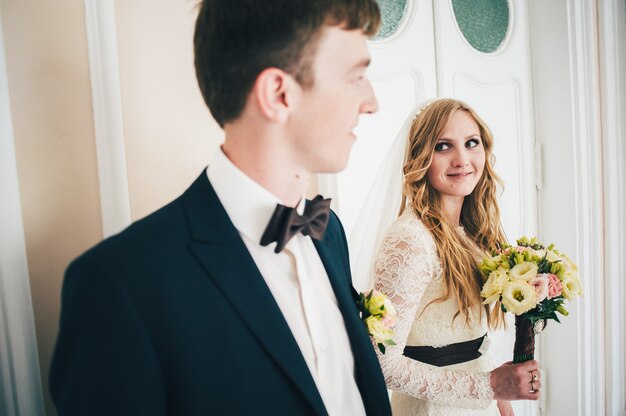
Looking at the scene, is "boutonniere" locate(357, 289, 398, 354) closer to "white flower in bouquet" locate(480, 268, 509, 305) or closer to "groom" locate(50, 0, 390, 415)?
"groom" locate(50, 0, 390, 415)

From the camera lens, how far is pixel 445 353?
1474mm

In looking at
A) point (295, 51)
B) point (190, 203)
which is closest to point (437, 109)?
point (295, 51)

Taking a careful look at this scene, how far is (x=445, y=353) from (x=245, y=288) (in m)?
1.01

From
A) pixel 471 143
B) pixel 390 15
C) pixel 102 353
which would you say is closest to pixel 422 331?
pixel 471 143

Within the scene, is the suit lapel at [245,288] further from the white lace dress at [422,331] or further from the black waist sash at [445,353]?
the black waist sash at [445,353]

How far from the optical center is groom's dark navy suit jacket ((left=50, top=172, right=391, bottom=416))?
2.08 ft

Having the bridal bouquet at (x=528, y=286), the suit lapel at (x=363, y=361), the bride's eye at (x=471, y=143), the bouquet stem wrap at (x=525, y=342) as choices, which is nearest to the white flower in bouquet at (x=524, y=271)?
the bridal bouquet at (x=528, y=286)

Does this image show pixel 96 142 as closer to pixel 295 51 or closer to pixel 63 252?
pixel 63 252

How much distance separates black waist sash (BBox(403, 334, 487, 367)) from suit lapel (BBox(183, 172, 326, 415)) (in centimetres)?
81

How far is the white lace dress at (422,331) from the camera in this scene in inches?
51.7

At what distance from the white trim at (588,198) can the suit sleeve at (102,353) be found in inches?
109

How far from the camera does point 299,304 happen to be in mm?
871

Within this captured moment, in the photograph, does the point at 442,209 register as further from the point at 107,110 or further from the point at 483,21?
the point at 483,21

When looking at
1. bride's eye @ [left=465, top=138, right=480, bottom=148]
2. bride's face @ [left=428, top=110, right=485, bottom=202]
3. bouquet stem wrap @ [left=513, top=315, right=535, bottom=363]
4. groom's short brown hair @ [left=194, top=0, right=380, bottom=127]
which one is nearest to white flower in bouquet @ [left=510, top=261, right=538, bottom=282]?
bouquet stem wrap @ [left=513, top=315, right=535, bottom=363]
